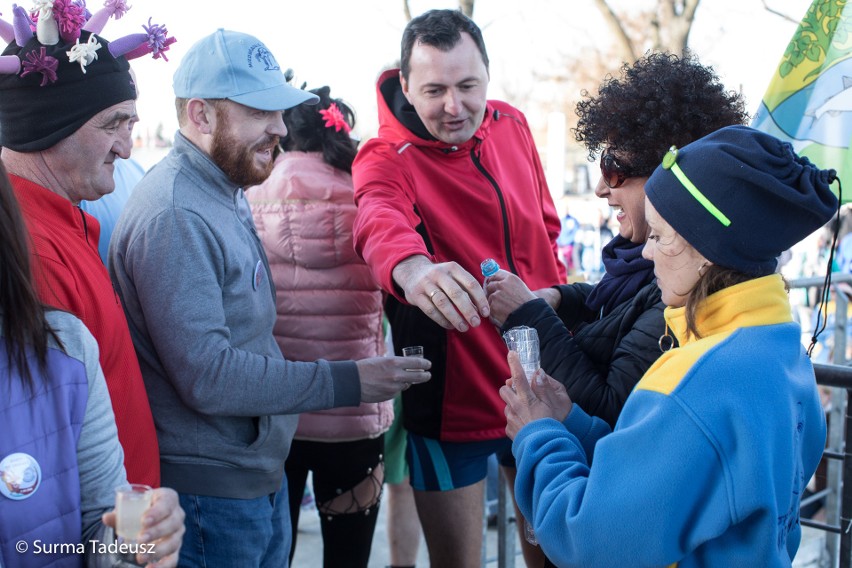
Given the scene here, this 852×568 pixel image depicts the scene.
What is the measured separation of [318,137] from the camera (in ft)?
10.0

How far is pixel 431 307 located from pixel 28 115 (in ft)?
3.65

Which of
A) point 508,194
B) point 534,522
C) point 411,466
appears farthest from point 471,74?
point 534,522

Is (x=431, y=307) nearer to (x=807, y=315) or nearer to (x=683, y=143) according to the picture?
(x=683, y=143)

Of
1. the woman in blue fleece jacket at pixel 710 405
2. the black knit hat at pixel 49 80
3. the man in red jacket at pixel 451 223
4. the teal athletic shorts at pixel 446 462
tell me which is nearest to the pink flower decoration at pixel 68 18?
the black knit hat at pixel 49 80

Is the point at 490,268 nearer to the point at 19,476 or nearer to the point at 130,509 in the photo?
the point at 130,509

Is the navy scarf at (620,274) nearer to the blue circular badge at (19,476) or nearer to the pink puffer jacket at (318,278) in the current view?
the pink puffer jacket at (318,278)

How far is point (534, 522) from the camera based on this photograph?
1596 mm

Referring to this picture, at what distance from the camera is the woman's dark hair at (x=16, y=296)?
4.76 ft

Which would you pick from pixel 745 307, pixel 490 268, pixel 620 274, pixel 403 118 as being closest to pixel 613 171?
pixel 620 274

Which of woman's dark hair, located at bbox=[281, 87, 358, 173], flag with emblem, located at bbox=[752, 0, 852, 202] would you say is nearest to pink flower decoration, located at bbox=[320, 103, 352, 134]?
woman's dark hair, located at bbox=[281, 87, 358, 173]

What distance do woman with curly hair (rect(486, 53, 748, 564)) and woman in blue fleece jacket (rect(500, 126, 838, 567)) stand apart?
259 millimetres

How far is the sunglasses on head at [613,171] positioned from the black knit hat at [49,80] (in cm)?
127

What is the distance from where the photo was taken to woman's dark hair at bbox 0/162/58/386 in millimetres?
1451

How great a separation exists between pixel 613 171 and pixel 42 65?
4.64 ft
